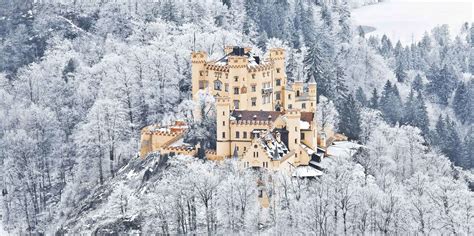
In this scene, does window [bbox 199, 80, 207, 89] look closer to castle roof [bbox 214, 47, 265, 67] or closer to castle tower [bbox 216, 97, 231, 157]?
castle roof [bbox 214, 47, 265, 67]

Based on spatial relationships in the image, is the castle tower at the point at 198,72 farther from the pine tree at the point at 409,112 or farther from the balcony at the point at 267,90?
the pine tree at the point at 409,112

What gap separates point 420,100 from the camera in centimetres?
13338

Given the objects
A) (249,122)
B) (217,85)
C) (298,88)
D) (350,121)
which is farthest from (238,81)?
(350,121)

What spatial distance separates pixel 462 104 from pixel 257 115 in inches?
2715

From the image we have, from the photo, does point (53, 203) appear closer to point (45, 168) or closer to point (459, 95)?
point (45, 168)

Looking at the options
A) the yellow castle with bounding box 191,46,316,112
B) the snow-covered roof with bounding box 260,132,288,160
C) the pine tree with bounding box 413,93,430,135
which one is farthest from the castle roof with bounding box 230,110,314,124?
the pine tree with bounding box 413,93,430,135

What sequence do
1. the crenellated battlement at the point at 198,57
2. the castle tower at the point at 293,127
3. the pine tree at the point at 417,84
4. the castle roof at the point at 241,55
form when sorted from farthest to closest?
the pine tree at the point at 417,84
the crenellated battlement at the point at 198,57
the castle roof at the point at 241,55
the castle tower at the point at 293,127

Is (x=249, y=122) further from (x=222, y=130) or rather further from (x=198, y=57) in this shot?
(x=198, y=57)

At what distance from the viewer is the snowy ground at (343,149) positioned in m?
96.3

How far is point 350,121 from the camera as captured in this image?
360ft

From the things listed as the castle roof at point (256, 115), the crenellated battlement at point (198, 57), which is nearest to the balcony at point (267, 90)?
the crenellated battlement at point (198, 57)

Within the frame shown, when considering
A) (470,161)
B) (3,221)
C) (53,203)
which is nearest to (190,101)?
(53,203)

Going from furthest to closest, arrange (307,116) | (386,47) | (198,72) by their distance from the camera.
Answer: (386,47) → (198,72) → (307,116)

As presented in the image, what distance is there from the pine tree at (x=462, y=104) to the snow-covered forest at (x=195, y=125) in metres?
0.20
